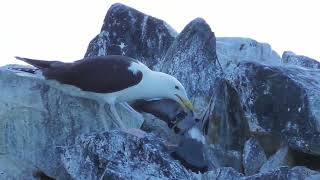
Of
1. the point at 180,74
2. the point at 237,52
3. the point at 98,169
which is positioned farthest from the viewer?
the point at 237,52

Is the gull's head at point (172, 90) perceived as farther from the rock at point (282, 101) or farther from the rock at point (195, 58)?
the rock at point (195, 58)

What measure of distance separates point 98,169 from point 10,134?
1917mm

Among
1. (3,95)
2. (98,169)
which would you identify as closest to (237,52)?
(3,95)

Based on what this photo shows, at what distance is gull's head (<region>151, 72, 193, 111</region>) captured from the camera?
11.5 meters

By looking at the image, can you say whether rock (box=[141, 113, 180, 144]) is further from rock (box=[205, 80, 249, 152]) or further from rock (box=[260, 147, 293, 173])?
rock (box=[260, 147, 293, 173])

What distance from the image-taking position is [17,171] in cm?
967

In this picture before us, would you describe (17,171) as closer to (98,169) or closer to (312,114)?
(98,169)

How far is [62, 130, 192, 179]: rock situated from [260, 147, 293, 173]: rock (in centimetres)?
184

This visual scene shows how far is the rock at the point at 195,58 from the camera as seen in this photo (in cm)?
1292

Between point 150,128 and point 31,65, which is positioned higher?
point 31,65

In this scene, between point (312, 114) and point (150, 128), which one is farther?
point (150, 128)

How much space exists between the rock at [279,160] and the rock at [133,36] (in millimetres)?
4671

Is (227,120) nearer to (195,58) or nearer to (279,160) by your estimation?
(279,160)

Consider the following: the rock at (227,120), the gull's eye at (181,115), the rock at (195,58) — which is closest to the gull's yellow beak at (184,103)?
the gull's eye at (181,115)
